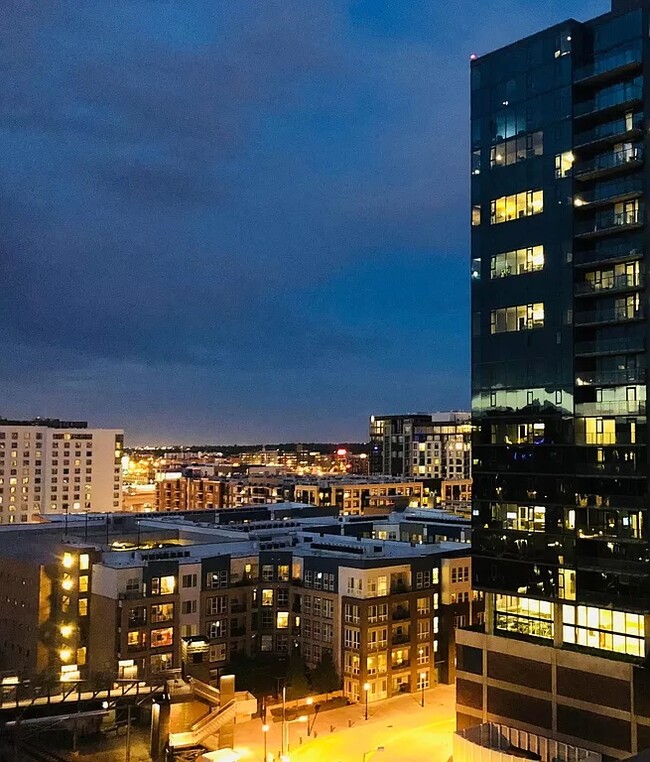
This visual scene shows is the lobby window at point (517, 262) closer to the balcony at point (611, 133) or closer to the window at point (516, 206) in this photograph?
the window at point (516, 206)

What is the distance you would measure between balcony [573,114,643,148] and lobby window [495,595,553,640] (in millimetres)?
34167

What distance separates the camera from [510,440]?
65188 millimetres

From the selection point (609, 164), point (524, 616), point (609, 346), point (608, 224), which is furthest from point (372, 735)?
point (609, 164)

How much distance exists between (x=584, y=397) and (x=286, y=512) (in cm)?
9048

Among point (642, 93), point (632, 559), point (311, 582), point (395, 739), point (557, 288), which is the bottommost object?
point (395, 739)

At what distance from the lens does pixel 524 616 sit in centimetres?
6284

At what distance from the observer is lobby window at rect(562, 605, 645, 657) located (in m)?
56.7

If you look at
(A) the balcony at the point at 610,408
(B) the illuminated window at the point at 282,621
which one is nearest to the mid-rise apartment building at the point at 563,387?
(A) the balcony at the point at 610,408

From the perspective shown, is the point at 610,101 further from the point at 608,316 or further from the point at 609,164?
the point at 608,316

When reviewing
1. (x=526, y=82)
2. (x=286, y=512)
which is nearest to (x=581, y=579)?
(x=526, y=82)

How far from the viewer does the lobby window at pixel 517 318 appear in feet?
213

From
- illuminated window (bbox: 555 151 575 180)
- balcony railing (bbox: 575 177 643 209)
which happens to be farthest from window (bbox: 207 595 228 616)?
illuminated window (bbox: 555 151 575 180)

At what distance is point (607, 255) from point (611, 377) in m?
9.02

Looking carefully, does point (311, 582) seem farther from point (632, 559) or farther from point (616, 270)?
point (616, 270)
